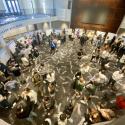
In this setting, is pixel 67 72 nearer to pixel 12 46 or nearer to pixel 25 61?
pixel 25 61

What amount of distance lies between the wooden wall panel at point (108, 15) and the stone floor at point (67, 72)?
3.58 m

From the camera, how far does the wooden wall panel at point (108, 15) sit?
14258mm

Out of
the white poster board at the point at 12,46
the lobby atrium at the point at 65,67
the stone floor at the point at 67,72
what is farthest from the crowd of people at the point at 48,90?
the white poster board at the point at 12,46

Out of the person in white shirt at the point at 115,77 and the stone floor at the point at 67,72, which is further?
the person in white shirt at the point at 115,77

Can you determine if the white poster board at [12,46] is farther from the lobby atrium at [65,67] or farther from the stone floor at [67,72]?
the stone floor at [67,72]

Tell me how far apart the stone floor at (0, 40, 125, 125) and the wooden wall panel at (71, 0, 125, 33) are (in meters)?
3.58

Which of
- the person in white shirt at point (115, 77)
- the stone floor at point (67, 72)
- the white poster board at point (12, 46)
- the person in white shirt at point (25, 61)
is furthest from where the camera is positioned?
the white poster board at point (12, 46)

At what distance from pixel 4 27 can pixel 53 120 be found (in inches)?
343

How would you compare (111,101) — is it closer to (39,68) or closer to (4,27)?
(39,68)

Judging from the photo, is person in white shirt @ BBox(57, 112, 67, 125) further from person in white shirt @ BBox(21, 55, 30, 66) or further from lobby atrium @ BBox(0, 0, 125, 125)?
person in white shirt @ BBox(21, 55, 30, 66)

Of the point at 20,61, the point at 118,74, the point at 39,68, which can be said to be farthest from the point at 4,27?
the point at 118,74

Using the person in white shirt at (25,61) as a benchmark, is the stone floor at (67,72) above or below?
below

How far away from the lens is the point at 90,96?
731cm

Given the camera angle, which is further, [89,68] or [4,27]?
[4,27]
